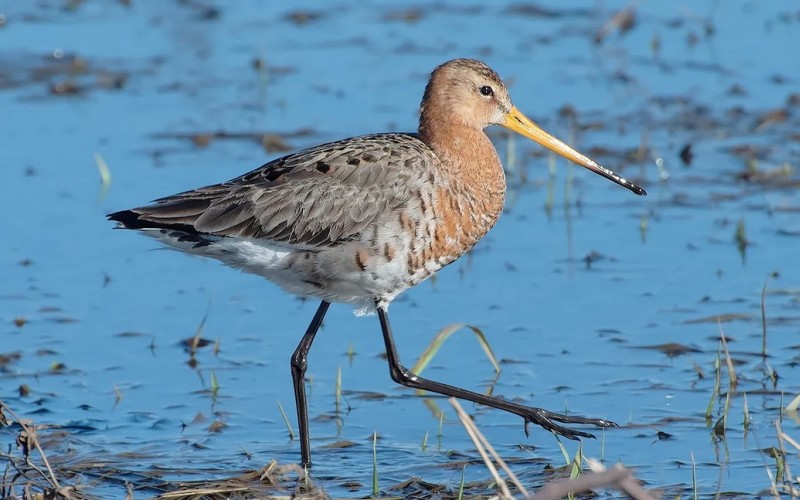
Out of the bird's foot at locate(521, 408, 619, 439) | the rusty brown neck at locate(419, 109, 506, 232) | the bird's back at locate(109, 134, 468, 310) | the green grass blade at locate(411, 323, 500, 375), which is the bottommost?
the bird's foot at locate(521, 408, 619, 439)

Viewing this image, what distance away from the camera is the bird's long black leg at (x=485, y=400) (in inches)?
265

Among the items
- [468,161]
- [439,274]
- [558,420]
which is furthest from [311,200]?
[439,274]

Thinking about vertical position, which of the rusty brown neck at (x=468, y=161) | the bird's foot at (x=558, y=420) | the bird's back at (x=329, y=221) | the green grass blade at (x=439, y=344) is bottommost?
the bird's foot at (x=558, y=420)

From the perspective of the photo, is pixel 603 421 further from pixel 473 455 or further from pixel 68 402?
pixel 68 402

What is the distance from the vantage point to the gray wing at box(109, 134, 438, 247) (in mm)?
6750

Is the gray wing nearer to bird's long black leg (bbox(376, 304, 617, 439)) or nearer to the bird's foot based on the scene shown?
bird's long black leg (bbox(376, 304, 617, 439))

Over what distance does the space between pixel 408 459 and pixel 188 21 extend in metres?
8.03

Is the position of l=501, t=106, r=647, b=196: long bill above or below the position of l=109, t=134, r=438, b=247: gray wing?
above

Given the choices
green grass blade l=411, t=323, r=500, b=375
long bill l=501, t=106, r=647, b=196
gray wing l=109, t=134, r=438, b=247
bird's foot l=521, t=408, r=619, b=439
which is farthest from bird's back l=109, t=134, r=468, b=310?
bird's foot l=521, t=408, r=619, b=439

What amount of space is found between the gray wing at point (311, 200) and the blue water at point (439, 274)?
3.39 ft

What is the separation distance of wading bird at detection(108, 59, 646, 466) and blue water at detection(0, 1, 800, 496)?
1.98 ft

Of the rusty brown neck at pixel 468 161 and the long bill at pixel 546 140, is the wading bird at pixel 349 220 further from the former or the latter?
the long bill at pixel 546 140

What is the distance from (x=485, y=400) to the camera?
6.93 metres

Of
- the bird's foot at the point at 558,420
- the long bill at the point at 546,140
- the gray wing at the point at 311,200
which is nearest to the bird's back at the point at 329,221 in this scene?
the gray wing at the point at 311,200
